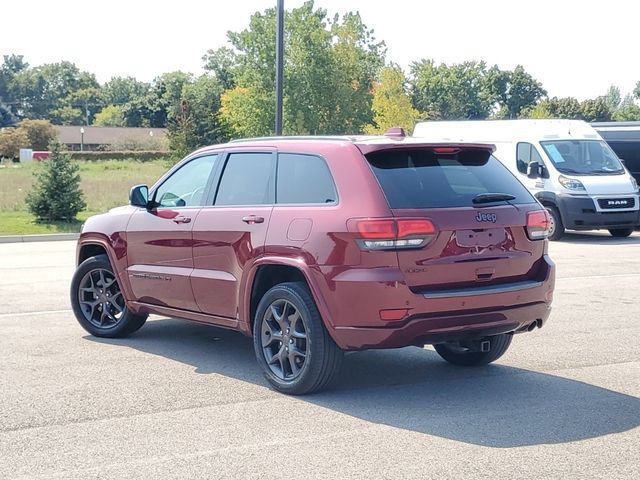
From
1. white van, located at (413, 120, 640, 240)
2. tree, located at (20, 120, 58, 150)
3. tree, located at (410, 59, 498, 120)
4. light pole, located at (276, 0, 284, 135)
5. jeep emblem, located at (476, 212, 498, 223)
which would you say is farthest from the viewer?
tree, located at (410, 59, 498, 120)

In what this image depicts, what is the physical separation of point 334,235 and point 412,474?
6.02ft

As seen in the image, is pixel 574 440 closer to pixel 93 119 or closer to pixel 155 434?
pixel 155 434

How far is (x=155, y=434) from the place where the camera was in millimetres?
5680

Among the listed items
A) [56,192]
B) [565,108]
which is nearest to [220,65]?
[565,108]

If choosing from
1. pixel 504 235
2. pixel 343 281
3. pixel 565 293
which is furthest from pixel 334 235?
pixel 565 293

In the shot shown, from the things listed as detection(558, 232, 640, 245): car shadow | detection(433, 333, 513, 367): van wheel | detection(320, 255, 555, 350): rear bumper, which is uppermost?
detection(320, 255, 555, 350): rear bumper

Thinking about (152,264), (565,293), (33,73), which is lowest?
(565,293)

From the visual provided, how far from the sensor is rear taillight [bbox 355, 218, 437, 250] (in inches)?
242

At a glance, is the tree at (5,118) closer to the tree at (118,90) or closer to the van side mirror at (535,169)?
the tree at (118,90)

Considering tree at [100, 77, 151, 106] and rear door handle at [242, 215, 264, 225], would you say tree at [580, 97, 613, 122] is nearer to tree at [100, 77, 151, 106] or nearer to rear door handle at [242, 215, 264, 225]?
tree at [100, 77, 151, 106]

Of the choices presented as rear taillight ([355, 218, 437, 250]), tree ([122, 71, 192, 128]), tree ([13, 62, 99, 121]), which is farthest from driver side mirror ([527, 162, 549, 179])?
tree ([13, 62, 99, 121])

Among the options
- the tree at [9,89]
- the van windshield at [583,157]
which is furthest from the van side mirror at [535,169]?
the tree at [9,89]

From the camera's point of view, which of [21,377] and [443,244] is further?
[21,377]

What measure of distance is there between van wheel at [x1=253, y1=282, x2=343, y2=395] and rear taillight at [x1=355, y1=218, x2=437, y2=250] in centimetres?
64
